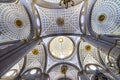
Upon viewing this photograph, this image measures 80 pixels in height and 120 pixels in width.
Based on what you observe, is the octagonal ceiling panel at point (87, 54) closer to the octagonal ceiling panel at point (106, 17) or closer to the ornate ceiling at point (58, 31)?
the ornate ceiling at point (58, 31)

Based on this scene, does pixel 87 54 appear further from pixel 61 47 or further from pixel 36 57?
pixel 36 57

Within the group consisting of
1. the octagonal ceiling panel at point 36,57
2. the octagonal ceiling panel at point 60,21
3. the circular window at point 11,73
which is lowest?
the circular window at point 11,73

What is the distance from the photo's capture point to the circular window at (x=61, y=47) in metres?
16.5

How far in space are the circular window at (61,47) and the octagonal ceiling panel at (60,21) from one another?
8.36 ft

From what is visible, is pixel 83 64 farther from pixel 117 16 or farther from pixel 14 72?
pixel 14 72

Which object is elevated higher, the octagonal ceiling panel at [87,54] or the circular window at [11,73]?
the octagonal ceiling panel at [87,54]

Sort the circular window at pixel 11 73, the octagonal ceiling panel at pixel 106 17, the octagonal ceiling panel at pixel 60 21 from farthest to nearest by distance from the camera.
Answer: the octagonal ceiling panel at pixel 60 21, the circular window at pixel 11 73, the octagonal ceiling panel at pixel 106 17

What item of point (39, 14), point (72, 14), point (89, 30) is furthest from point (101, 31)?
point (39, 14)

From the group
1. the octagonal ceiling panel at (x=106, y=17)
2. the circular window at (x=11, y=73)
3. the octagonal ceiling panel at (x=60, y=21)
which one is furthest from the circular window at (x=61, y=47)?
the circular window at (x=11, y=73)

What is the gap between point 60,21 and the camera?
14.1 metres

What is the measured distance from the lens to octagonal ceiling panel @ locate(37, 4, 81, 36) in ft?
44.3

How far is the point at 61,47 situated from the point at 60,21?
5031 millimetres

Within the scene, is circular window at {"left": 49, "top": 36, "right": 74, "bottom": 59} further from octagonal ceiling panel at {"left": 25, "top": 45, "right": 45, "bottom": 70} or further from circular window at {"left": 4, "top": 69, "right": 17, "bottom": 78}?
circular window at {"left": 4, "top": 69, "right": 17, "bottom": 78}

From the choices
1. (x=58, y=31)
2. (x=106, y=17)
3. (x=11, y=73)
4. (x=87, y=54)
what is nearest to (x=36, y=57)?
(x=11, y=73)
